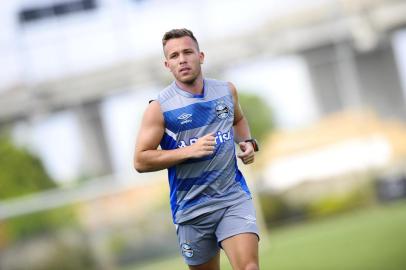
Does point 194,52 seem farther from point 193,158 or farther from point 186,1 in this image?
point 186,1

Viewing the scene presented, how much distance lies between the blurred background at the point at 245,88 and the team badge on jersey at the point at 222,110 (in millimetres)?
13620

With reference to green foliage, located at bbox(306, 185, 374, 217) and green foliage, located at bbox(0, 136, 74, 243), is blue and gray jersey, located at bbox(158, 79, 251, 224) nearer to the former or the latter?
green foliage, located at bbox(306, 185, 374, 217)

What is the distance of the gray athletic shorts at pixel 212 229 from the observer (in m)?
5.35

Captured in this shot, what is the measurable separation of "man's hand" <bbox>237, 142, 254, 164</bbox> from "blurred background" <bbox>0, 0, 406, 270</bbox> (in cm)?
1359

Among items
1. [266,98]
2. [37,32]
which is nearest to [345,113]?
[266,98]

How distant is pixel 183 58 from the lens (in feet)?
17.0

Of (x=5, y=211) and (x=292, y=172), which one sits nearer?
(x=5, y=211)

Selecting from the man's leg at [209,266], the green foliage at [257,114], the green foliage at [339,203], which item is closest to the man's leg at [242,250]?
the man's leg at [209,266]

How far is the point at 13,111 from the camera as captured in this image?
22.0 metres

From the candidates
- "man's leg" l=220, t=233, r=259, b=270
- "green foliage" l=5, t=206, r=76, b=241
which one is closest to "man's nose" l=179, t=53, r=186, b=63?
"man's leg" l=220, t=233, r=259, b=270

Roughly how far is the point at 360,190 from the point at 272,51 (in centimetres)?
432

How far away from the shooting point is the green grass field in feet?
33.9

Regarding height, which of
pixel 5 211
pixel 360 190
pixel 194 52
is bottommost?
pixel 360 190

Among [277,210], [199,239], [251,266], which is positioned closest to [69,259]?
[277,210]
